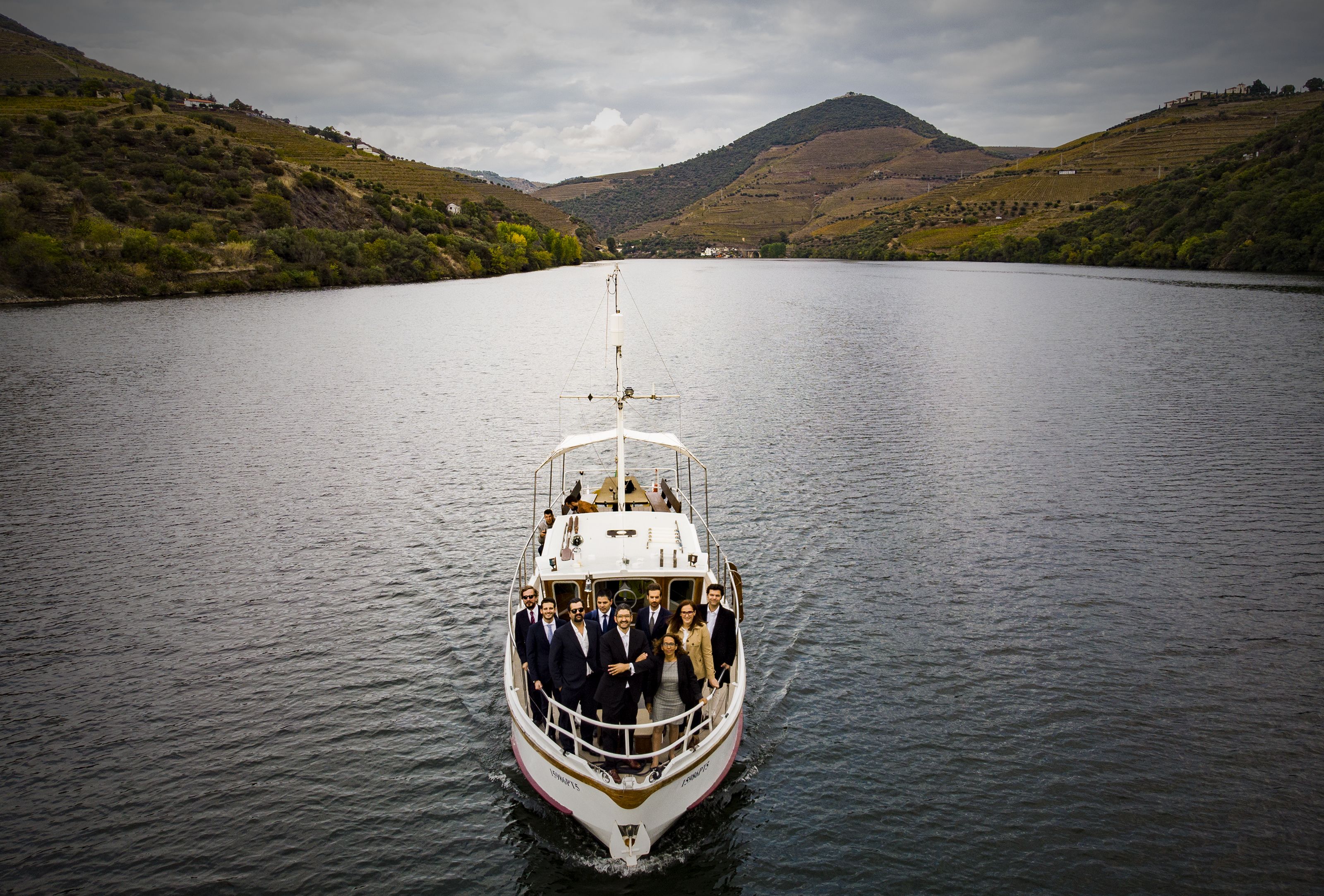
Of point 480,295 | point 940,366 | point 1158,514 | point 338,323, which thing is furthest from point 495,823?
point 480,295

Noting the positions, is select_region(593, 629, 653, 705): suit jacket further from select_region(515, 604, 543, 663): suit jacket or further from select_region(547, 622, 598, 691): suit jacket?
select_region(515, 604, 543, 663): suit jacket

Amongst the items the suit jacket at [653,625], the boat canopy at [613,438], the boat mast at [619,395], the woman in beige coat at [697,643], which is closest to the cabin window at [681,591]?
the suit jacket at [653,625]

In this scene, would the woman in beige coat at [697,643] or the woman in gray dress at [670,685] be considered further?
the woman in beige coat at [697,643]

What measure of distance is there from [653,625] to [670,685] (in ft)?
3.42

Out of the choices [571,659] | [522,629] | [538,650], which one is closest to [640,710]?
[571,659]

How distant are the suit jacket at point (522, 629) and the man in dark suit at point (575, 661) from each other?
2.98ft

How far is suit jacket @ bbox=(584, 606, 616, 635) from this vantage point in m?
12.1

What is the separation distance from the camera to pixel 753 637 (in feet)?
61.7

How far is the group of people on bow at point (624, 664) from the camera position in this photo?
1154cm

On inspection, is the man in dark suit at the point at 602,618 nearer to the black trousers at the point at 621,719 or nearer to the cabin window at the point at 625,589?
the black trousers at the point at 621,719

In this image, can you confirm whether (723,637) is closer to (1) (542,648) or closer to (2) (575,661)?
(2) (575,661)

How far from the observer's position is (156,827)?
41.9 ft

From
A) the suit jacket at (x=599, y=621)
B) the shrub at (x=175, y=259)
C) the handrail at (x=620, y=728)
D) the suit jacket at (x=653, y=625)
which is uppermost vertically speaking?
the shrub at (x=175, y=259)

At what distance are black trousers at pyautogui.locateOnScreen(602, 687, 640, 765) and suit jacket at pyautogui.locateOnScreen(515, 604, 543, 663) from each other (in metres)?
1.79
